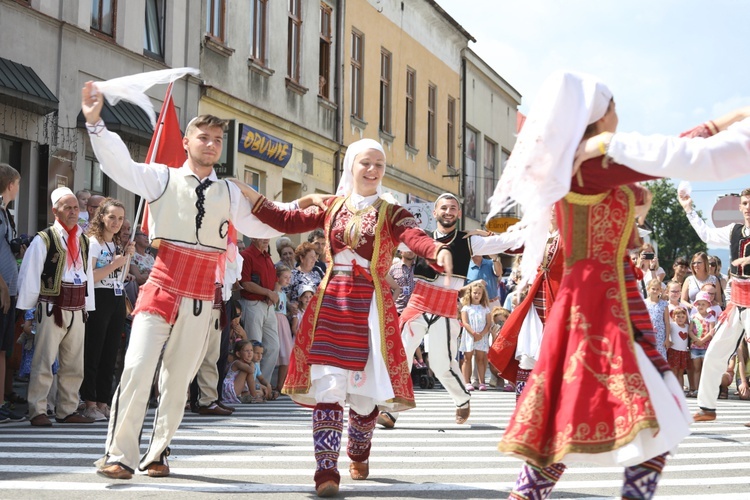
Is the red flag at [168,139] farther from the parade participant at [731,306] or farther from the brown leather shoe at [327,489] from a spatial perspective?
the parade participant at [731,306]

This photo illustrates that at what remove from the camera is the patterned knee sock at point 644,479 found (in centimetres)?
430

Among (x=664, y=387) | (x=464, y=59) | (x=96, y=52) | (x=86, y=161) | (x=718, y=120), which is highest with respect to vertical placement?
(x=464, y=59)

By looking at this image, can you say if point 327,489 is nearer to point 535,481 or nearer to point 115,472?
point 115,472

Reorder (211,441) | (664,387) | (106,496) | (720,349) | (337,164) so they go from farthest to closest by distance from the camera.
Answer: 1. (337,164)
2. (720,349)
3. (211,441)
4. (106,496)
5. (664,387)

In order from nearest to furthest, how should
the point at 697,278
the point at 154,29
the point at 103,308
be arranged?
the point at 103,308
the point at 697,278
the point at 154,29

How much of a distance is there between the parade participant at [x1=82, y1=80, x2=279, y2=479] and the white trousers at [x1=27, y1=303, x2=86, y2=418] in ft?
11.4

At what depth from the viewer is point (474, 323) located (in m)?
17.1

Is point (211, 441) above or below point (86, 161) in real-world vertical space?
below

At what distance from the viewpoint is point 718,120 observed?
448cm

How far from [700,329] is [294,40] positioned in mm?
11633

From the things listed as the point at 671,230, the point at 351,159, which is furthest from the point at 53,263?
the point at 671,230

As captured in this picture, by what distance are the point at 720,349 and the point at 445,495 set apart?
5628mm

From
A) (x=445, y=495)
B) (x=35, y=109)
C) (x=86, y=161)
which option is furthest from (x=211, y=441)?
(x=86, y=161)

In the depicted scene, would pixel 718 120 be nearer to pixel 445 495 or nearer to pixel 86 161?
pixel 445 495
